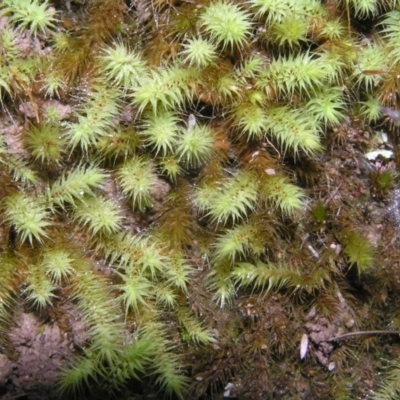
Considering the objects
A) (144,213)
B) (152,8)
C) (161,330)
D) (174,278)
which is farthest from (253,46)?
(161,330)

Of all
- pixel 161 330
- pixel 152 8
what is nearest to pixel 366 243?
pixel 161 330

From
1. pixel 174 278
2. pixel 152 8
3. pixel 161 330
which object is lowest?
pixel 161 330

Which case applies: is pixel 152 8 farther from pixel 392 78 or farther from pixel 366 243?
pixel 366 243

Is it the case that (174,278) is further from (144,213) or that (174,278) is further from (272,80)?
(272,80)

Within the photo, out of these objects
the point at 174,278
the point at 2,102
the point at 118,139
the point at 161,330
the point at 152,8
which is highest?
the point at 152,8

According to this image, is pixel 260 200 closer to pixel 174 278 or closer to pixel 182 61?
pixel 174 278

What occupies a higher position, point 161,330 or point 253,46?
point 253,46

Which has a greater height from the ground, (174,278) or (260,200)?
(260,200)

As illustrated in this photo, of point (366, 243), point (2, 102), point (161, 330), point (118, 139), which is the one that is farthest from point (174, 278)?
point (2, 102)
